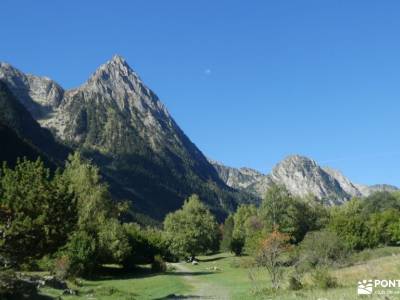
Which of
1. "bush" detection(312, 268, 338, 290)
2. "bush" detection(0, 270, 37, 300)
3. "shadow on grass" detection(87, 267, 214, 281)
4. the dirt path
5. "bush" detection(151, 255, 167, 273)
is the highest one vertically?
"bush" detection(151, 255, 167, 273)

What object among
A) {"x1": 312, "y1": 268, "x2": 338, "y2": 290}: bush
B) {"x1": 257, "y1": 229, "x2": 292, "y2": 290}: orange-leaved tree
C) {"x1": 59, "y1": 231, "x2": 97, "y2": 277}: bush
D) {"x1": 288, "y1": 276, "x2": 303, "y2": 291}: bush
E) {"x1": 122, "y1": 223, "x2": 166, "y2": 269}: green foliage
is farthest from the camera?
{"x1": 122, "y1": 223, "x2": 166, "y2": 269}: green foliage

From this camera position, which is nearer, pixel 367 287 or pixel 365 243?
pixel 367 287

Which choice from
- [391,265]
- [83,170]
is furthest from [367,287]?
[83,170]

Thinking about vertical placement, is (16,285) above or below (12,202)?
below

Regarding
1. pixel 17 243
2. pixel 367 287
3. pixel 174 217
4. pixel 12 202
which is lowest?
pixel 367 287

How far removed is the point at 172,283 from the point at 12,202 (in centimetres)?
2374

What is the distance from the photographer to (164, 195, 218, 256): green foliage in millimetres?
92500

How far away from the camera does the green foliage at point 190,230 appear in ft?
303

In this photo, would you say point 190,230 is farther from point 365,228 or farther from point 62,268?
point 62,268

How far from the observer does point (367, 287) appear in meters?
27.1

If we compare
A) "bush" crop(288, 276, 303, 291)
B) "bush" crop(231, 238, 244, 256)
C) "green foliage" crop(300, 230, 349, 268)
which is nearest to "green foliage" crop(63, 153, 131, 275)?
"green foliage" crop(300, 230, 349, 268)

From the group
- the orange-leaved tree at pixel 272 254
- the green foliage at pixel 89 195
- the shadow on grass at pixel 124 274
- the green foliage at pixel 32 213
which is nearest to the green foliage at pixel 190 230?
the shadow on grass at pixel 124 274

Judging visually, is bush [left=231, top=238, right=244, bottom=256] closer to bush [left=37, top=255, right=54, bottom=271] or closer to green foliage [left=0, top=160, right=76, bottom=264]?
bush [left=37, top=255, right=54, bottom=271]

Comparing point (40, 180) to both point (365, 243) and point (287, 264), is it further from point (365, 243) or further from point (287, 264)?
point (365, 243)
